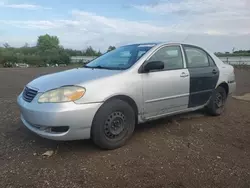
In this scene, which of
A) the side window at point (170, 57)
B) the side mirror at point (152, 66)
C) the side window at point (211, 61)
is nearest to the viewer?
the side mirror at point (152, 66)

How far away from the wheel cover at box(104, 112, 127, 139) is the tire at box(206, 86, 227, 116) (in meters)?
2.40

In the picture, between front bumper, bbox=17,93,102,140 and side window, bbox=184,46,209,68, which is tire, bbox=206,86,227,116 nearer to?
side window, bbox=184,46,209,68

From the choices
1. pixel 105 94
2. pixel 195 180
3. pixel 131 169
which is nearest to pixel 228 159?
pixel 195 180

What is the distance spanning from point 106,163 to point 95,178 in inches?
16.0

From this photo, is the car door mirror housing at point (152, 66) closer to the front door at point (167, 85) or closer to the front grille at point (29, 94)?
the front door at point (167, 85)

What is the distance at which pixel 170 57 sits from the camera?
500cm

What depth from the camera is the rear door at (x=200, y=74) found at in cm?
521

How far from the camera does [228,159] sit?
12.5 ft

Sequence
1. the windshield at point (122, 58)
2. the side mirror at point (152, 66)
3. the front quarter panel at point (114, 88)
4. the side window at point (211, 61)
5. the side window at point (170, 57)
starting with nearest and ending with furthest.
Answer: the front quarter panel at point (114, 88), the side mirror at point (152, 66), the windshield at point (122, 58), the side window at point (170, 57), the side window at point (211, 61)

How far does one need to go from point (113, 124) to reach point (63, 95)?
2.74 feet

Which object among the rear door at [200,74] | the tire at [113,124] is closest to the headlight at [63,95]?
the tire at [113,124]

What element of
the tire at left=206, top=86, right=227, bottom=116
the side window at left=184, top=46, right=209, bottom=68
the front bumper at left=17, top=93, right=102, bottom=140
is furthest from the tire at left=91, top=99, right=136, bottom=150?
the tire at left=206, top=86, right=227, bottom=116

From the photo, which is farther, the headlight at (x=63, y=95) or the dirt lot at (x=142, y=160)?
the headlight at (x=63, y=95)

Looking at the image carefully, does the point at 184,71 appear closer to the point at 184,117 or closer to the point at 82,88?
the point at 184,117
